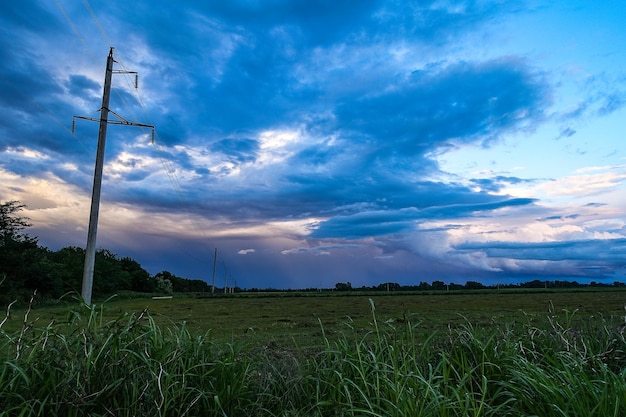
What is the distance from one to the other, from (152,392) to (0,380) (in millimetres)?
1082

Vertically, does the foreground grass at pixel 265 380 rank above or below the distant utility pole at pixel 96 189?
below

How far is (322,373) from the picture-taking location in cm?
423

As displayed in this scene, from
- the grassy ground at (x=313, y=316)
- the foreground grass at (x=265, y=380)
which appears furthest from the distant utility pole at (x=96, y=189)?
the foreground grass at (x=265, y=380)

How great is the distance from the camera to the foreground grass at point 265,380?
3160 millimetres

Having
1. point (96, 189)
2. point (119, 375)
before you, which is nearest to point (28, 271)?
point (96, 189)

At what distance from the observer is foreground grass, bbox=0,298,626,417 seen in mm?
3160

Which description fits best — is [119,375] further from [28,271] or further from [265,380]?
[28,271]

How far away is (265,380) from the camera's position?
13.7ft

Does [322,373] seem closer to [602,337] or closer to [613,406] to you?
[613,406]

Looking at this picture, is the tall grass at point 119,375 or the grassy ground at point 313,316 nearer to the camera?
the tall grass at point 119,375

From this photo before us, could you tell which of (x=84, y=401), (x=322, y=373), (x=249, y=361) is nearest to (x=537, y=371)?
(x=322, y=373)

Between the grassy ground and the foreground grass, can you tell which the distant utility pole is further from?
the foreground grass

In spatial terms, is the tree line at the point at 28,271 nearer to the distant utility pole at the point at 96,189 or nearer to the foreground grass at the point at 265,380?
the distant utility pole at the point at 96,189

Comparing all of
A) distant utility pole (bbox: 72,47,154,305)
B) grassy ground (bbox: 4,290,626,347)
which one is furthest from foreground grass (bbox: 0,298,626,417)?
distant utility pole (bbox: 72,47,154,305)
